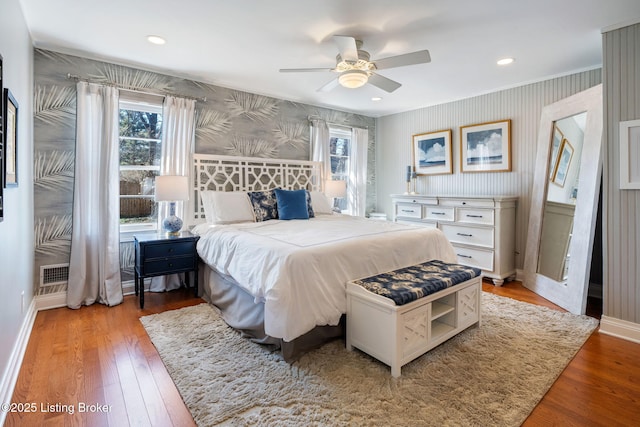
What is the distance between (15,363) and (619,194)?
4.46 metres

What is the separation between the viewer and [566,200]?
10.9ft

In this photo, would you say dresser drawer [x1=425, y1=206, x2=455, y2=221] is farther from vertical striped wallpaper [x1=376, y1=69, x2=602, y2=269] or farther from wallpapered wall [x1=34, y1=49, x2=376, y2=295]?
wallpapered wall [x1=34, y1=49, x2=376, y2=295]

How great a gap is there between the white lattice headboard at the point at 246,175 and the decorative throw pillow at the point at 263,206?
55 cm

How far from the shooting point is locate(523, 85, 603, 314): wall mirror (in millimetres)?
2936

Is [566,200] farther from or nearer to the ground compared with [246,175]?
nearer to the ground

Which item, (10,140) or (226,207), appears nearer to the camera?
(10,140)

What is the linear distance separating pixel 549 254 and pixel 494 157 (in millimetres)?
1474

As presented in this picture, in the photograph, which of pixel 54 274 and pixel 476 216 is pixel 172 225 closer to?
pixel 54 274

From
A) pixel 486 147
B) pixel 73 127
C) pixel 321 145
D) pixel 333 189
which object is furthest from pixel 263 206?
pixel 486 147

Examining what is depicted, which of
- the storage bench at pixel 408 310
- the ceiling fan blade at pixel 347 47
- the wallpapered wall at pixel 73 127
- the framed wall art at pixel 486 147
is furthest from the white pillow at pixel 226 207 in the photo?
the framed wall art at pixel 486 147

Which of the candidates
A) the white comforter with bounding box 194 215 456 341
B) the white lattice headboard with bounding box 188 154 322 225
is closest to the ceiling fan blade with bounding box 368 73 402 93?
the white comforter with bounding box 194 215 456 341

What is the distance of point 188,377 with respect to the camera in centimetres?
198

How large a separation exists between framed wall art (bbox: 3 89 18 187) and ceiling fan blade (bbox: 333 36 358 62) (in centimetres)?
210

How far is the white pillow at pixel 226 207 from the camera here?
3492mm
